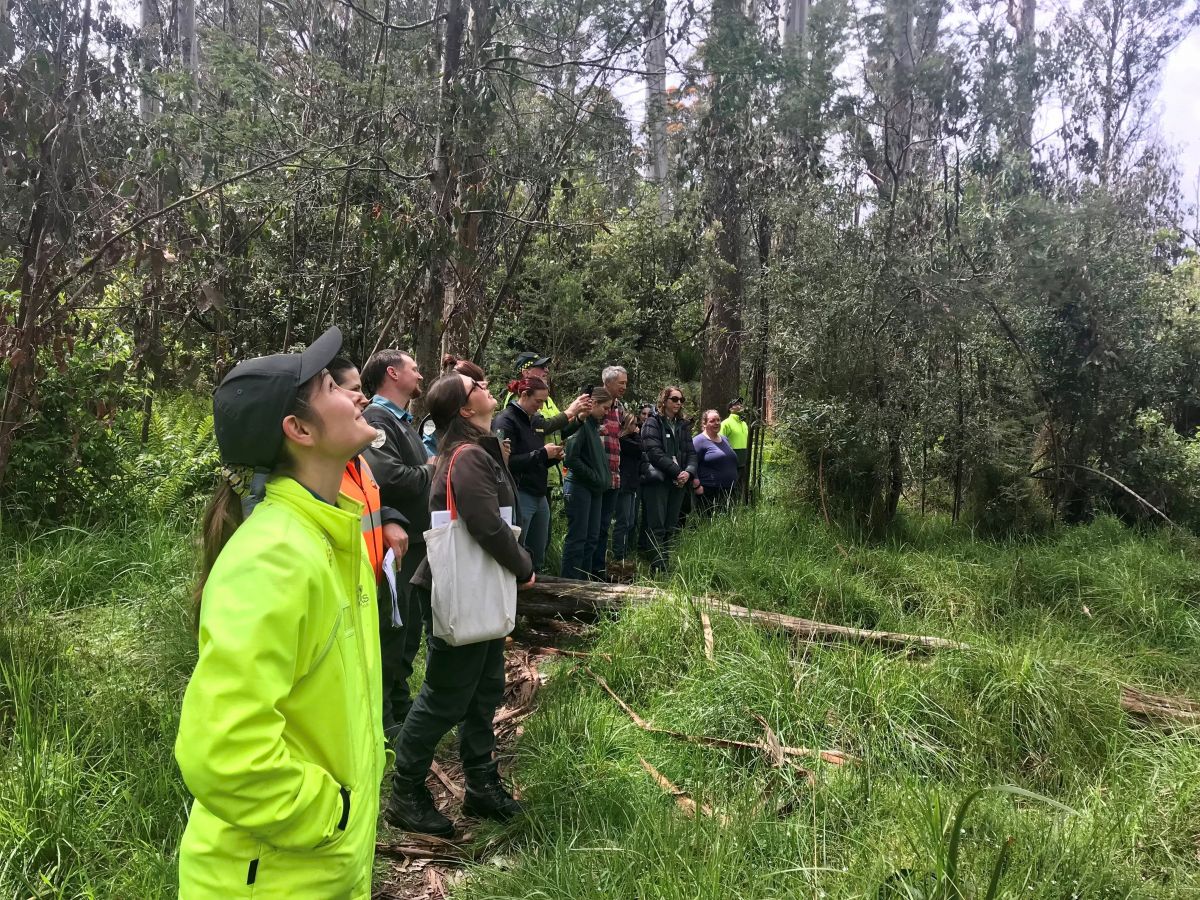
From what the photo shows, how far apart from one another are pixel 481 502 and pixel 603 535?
153 inches

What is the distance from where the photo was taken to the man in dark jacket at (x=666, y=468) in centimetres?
720

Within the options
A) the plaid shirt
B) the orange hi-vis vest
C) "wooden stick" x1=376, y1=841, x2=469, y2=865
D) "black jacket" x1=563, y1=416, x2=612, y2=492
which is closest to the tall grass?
"wooden stick" x1=376, y1=841, x2=469, y2=865

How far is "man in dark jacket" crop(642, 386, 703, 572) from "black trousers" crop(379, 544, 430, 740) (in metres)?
3.22

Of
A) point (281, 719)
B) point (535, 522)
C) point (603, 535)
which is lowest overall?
point (603, 535)

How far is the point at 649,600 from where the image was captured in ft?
16.9

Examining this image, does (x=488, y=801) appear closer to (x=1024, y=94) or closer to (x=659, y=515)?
(x=659, y=515)

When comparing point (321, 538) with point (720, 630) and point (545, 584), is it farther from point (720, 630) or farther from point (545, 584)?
point (545, 584)

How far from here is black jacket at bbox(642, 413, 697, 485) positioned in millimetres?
7180

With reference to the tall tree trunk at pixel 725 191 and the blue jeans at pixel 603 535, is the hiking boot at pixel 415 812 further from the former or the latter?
the tall tree trunk at pixel 725 191

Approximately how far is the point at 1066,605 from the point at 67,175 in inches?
293

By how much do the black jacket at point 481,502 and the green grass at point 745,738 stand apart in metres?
1.03

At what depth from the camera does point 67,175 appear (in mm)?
4258

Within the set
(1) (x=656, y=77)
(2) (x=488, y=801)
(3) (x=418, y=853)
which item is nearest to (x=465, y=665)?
(2) (x=488, y=801)

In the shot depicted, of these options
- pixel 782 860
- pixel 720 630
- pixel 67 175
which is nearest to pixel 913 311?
pixel 720 630
